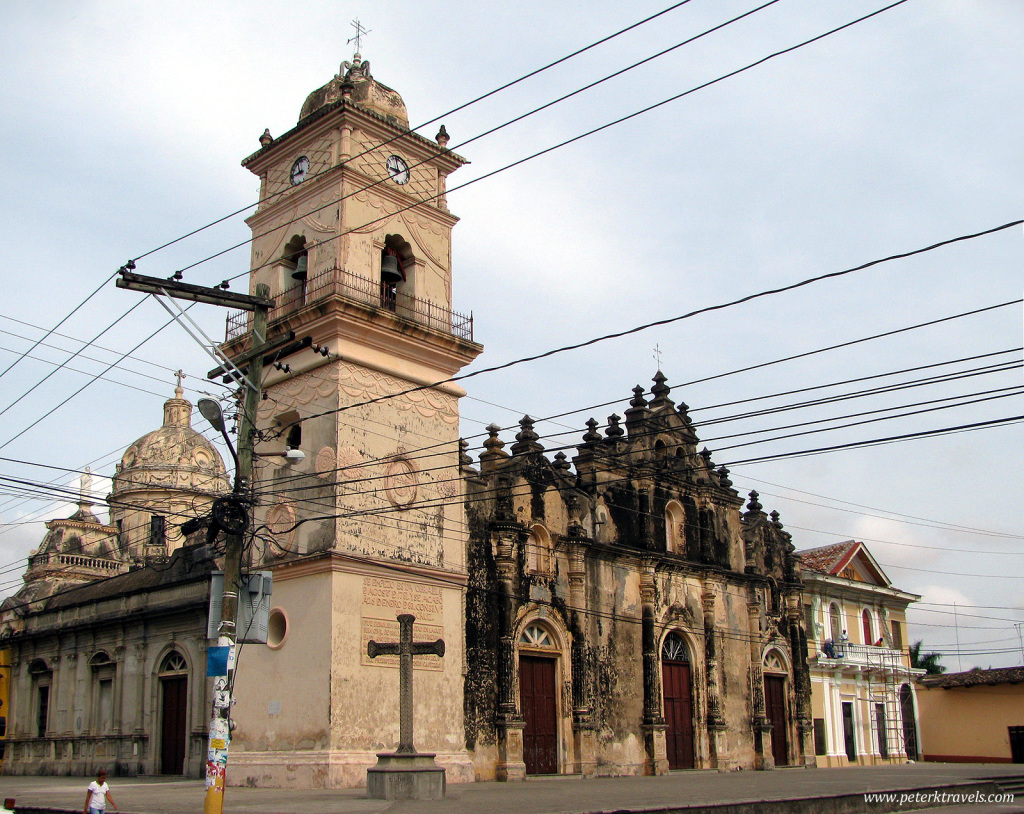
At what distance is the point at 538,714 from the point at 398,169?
14412 millimetres

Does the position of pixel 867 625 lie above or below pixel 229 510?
below

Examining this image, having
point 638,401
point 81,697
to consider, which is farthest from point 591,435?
point 81,697

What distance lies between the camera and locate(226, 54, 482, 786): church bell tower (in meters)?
21.8

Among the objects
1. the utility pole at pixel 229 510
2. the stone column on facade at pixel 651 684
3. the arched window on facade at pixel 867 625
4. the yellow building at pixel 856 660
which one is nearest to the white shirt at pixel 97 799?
the utility pole at pixel 229 510

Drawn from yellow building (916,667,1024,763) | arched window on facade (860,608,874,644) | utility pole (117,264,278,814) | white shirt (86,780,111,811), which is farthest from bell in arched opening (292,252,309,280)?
yellow building (916,667,1024,763)

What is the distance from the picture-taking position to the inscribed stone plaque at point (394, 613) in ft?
72.8

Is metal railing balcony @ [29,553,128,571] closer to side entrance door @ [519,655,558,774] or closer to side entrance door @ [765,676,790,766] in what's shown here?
side entrance door @ [519,655,558,774]

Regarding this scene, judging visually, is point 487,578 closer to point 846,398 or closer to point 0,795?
point 0,795

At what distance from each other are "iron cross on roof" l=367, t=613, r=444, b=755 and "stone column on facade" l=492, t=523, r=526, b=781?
7.18 m

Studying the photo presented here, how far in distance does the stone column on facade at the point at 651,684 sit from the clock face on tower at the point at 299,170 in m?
14.8

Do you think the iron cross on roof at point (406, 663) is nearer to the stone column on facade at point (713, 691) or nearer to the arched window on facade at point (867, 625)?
the stone column on facade at point (713, 691)

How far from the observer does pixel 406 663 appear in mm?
18188

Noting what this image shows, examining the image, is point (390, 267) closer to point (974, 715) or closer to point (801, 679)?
point (801, 679)

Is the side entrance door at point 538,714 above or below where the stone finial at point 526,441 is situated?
below
